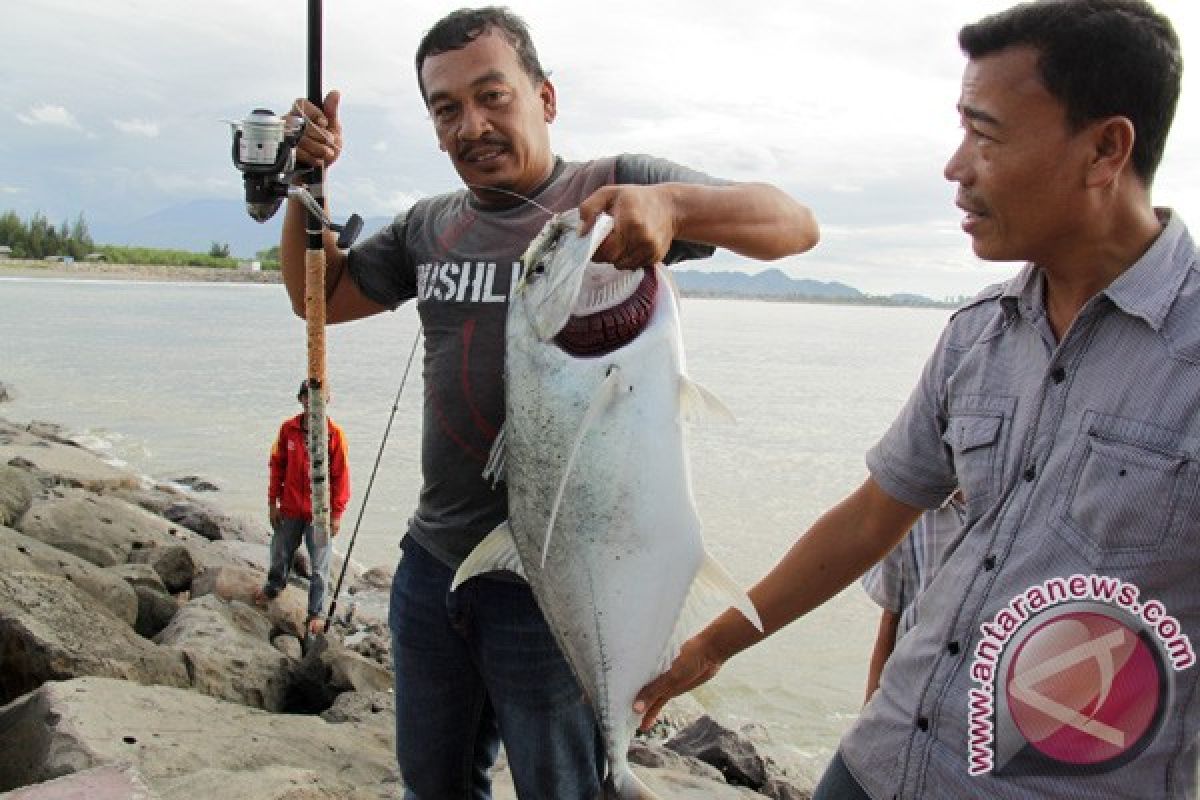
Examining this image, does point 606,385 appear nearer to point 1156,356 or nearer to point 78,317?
point 1156,356

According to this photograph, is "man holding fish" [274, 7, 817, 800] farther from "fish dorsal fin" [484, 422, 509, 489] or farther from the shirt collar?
the shirt collar

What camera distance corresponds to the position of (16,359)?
29.3 m

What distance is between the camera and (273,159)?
10.9ft

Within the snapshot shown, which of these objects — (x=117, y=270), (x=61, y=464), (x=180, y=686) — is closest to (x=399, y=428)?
(x=61, y=464)

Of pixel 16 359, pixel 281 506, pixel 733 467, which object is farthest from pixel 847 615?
pixel 16 359

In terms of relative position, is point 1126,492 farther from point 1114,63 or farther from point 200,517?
point 200,517

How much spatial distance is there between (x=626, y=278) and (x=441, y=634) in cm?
124

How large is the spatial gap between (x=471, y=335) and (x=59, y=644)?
11.2ft

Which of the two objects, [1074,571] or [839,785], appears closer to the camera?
[1074,571]

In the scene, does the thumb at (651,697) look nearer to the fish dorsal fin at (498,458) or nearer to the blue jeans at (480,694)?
the blue jeans at (480,694)

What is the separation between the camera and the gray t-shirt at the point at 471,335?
2.70 m

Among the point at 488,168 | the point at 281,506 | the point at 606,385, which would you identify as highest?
the point at 488,168

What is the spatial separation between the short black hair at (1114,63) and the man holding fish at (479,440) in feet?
2.29

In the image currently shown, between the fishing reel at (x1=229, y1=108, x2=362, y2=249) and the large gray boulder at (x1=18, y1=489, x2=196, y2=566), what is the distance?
5.69 meters
